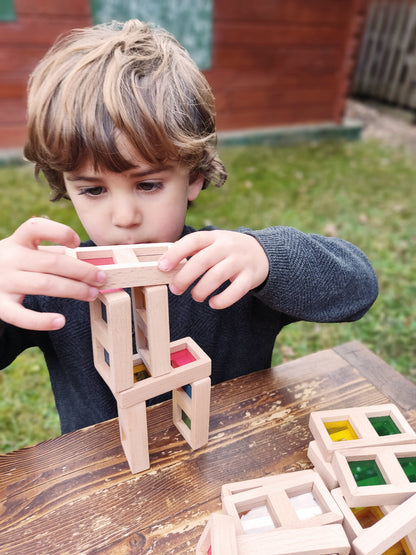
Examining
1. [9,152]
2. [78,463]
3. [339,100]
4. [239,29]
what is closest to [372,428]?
[78,463]

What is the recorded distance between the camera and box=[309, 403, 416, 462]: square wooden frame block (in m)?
0.72

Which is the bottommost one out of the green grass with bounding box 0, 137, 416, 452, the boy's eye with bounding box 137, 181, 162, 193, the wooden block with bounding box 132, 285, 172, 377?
the green grass with bounding box 0, 137, 416, 452

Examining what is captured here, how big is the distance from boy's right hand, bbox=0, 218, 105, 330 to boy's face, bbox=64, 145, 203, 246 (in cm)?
21

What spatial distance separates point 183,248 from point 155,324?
0.41ft

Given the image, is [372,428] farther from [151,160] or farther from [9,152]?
[9,152]

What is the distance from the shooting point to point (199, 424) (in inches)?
31.8

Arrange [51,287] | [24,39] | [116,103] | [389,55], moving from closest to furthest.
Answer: [51,287], [116,103], [24,39], [389,55]

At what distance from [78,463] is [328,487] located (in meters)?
0.43

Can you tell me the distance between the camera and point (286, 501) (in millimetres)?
638

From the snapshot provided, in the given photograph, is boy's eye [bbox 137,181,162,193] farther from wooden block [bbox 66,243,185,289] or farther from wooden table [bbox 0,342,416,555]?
wooden table [bbox 0,342,416,555]

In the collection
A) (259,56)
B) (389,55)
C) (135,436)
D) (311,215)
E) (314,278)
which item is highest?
(314,278)

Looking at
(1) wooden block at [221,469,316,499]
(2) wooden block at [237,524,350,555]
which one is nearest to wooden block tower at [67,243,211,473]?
(1) wooden block at [221,469,316,499]

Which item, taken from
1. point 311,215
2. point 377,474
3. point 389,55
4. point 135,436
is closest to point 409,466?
point 377,474

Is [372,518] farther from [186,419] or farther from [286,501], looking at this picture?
[186,419]
